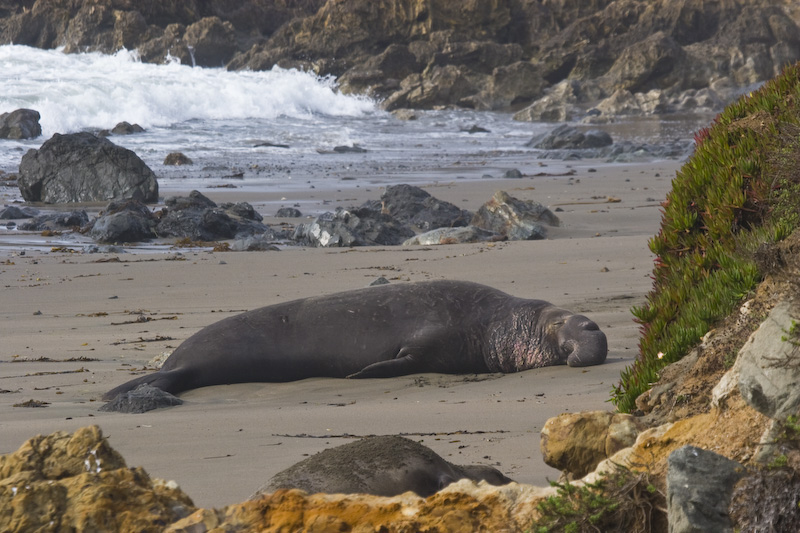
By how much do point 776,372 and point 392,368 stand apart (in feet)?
13.9

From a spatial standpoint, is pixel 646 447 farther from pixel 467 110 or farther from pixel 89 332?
pixel 467 110

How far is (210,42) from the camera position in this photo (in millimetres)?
54156

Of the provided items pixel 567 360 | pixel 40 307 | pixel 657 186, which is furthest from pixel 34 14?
pixel 567 360

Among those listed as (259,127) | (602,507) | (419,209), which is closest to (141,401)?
(602,507)

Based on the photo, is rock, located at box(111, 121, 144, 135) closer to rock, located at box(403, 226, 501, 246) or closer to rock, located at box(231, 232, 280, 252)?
rock, located at box(231, 232, 280, 252)

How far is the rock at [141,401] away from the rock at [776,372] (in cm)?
379

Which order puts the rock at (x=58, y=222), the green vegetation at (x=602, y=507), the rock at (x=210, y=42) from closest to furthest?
1. the green vegetation at (x=602, y=507)
2. the rock at (x=58, y=222)
3. the rock at (x=210, y=42)

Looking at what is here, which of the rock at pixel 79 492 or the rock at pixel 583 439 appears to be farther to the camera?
the rock at pixel 583 439

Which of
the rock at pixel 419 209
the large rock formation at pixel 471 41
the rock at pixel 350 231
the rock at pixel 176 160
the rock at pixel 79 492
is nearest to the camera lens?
the rock at pixel 79 492

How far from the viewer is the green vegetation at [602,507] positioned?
2365 millimetres

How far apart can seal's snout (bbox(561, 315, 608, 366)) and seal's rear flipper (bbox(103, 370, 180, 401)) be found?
2.57 m

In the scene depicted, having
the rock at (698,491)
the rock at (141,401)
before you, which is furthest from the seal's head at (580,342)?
the rock at (698,491)

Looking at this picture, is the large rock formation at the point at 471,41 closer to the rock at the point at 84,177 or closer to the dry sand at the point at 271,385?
the rock at the point at 84,177

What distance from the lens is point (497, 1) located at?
57.2 metres
